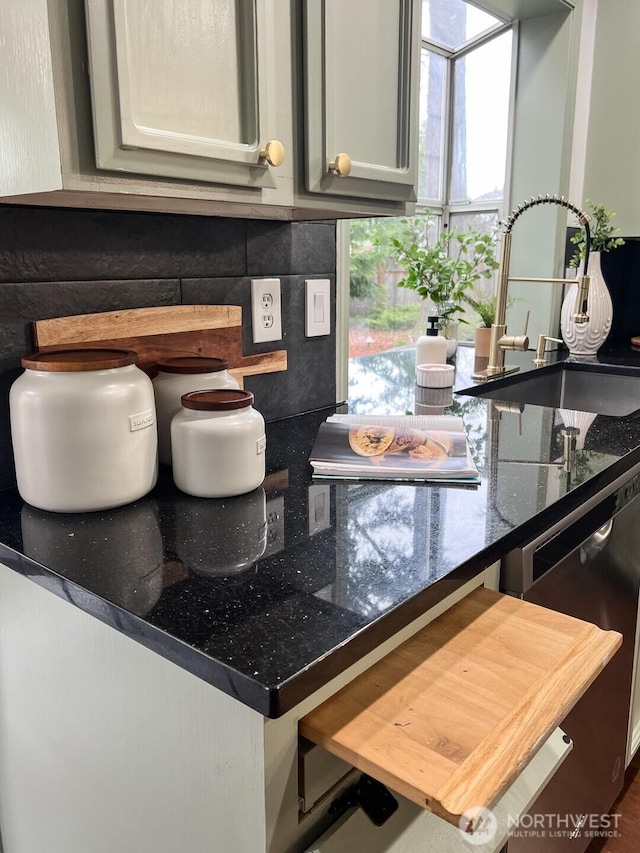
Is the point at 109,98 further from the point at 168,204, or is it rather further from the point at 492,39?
the point at 492,39

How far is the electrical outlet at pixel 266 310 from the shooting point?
1451mm

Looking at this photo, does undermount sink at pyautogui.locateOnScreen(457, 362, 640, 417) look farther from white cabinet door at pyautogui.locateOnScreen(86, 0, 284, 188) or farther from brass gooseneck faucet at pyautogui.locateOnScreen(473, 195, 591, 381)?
white cabinet door at pyautogui.locateOnScreen(86, 0, 284, 188)

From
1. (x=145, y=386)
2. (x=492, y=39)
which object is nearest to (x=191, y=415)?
(x=145, y=386)

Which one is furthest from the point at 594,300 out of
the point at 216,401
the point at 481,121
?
the point at 216,401

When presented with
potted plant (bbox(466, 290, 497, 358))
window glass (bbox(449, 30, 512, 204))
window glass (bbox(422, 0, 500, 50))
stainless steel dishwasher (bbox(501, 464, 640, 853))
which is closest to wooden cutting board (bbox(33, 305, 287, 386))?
stainless steel dishwasher (bbox(501, 464, 640, 853))

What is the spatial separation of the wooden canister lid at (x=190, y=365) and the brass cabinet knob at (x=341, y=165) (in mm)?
384

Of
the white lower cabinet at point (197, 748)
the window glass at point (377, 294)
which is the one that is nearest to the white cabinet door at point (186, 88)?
the white lower cabinet at point (197, 748)

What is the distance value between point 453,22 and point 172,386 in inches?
84.2

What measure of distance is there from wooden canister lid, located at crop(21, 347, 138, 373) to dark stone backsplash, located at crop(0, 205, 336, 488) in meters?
0.08

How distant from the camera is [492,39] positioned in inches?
100

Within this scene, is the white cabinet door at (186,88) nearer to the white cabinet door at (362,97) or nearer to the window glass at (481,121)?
the white cabinet door at (362,97)

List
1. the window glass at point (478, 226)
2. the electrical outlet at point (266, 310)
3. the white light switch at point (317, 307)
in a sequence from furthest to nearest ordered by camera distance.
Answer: the window glass at point (478, 226), the white light switch at point (317, 307), the electrical outlet at point (266, 310)

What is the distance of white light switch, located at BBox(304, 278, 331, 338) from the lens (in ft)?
5.23

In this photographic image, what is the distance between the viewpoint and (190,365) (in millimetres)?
1207
